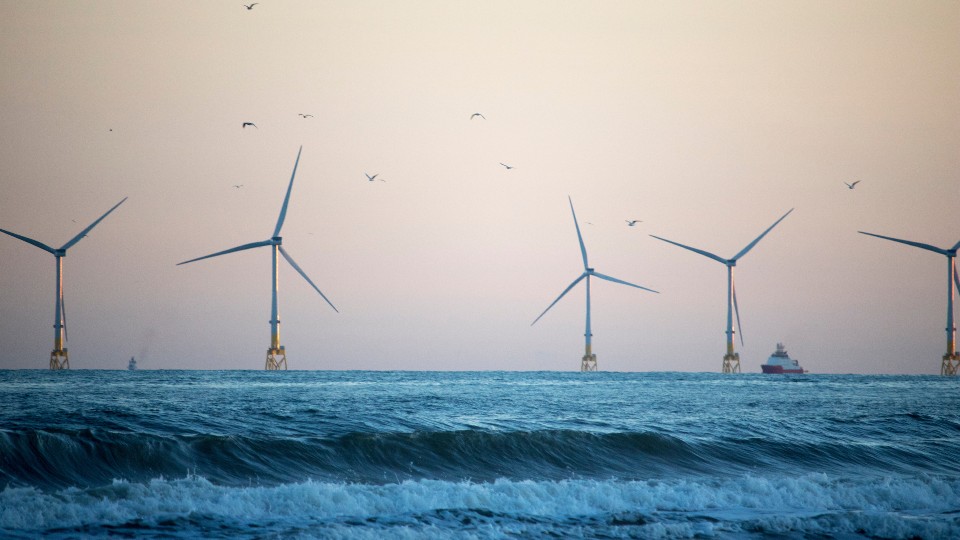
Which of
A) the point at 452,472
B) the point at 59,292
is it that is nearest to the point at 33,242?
the point at 59,292

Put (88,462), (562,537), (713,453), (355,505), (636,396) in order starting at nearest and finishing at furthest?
(562,537) → (355,505) → (88,462) → (713,453) → (636,396)

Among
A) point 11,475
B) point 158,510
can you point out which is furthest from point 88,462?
point 158,510

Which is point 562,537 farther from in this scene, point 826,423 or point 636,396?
point 636,396

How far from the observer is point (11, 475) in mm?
26609

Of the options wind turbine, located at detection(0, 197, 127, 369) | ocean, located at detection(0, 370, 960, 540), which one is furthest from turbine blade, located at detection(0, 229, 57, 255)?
ocean, located at detection(0, 370, 960, 540)

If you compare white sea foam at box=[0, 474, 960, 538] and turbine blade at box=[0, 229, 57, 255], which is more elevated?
turbine blade at box=[0, 229, 57, 255]

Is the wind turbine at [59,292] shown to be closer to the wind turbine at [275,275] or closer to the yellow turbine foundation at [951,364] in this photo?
the wind turbine at [275,275]

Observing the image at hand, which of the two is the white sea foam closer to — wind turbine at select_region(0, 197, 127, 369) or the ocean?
the ocean

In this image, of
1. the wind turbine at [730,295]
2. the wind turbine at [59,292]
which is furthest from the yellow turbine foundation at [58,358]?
the wind turbine at [730,295]

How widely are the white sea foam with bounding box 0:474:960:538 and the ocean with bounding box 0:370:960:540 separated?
0.07 meters

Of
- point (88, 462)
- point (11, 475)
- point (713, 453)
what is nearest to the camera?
point (11, 475)

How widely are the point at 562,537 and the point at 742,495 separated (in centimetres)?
855

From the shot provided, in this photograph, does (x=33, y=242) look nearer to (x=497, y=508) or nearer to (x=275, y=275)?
(x=275, y=275)

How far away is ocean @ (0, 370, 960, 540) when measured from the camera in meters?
23.2
